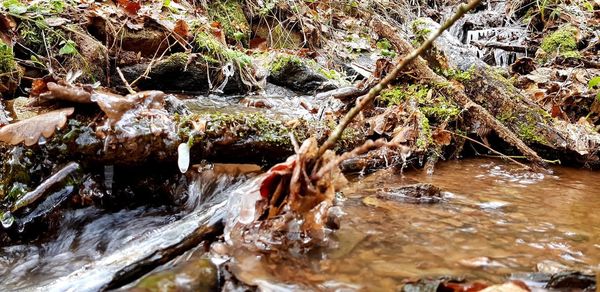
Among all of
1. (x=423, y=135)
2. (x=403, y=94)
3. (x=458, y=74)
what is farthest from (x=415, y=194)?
(x=458, y=74)

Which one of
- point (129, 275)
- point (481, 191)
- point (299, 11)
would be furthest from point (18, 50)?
point (299, 11)

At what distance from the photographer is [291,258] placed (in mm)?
1582

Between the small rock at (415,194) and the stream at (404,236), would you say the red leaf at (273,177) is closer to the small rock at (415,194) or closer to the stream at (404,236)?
the stream at (404,236)

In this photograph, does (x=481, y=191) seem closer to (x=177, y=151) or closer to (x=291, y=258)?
(x=291, y=258)

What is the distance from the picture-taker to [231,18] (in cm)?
734

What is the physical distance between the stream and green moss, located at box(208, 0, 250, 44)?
482 cm

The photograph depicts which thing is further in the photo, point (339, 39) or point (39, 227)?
point (339, 39)

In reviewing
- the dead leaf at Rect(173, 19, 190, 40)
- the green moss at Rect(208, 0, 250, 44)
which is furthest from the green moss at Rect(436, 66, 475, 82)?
the green moss at Rect(208, 0, 250, 44)

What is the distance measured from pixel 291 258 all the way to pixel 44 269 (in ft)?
4.38

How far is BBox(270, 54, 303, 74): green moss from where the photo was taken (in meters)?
6.17

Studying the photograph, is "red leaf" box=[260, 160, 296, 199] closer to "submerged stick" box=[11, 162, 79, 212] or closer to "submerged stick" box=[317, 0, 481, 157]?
"submerged stick" box=[317, 0, 481, 157]

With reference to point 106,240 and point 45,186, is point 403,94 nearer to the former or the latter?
point 106,240

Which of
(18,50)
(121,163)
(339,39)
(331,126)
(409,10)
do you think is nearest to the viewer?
(121,163)

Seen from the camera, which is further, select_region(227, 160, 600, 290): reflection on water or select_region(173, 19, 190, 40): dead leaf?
select_region(173, 19, 190, 40): dead leaf
